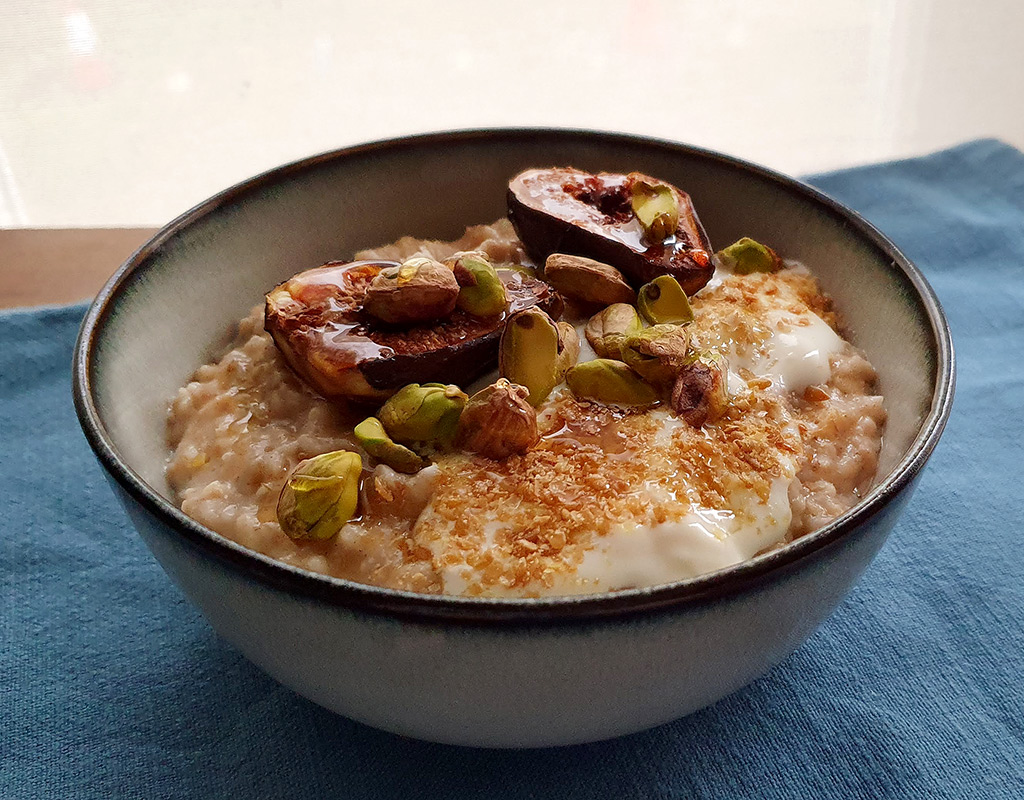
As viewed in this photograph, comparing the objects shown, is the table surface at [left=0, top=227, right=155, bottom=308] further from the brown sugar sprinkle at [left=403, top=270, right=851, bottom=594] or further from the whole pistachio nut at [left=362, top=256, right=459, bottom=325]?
the brown sugar sprinkle at [left=403, top=270, right=851, bottom=594]

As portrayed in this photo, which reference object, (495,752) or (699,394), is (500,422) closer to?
(699,394)

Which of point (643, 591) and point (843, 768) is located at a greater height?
point (643, 591)

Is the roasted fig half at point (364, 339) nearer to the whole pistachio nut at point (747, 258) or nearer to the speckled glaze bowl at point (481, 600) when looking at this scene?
the speckled glaze bowl at point (481, 600)

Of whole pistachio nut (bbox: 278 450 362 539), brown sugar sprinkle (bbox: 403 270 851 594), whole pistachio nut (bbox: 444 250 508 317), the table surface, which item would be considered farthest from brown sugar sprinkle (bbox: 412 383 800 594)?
the table surface

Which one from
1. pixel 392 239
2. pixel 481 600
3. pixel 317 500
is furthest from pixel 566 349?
pixel 392 239

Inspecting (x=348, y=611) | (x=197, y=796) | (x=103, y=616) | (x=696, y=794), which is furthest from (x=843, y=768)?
(x=103, y=616)

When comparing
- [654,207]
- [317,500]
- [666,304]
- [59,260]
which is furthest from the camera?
[59,260]

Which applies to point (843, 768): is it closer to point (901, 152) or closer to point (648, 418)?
point (648, 418)
